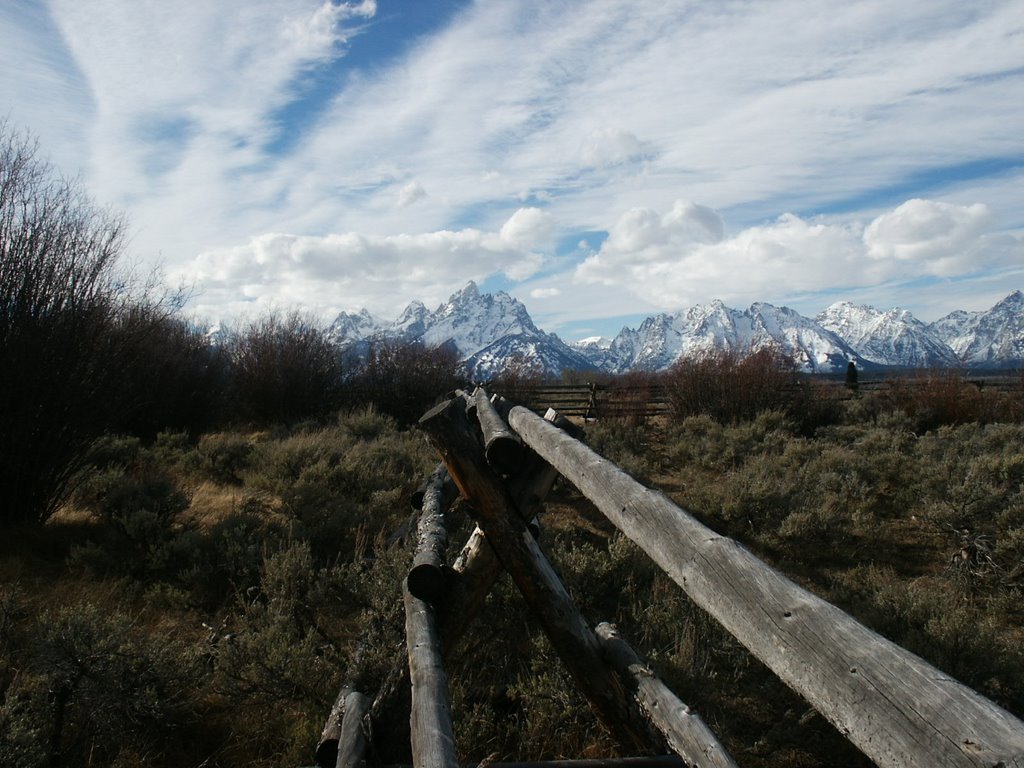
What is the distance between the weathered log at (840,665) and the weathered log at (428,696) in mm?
1089

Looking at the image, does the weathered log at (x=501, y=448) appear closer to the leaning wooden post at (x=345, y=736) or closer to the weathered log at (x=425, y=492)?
the leaning wooden post at (x=345, y=736)

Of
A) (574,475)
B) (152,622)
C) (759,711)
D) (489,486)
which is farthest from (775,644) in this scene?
(152,622)

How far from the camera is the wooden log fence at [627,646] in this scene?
3.34ft

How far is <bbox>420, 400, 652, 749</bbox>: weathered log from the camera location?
3.02m

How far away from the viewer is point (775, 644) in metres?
1.32

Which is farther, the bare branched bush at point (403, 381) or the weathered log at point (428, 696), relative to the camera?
the bare branched bush at point (403, 381)

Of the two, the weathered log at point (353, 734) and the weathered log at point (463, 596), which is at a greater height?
the weathered log at point (463, 596)

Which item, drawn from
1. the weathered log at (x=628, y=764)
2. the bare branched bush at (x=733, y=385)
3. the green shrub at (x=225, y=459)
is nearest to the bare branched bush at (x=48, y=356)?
the green shrub at (x=225, y=459)

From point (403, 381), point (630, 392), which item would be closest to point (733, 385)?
point (630, 392)

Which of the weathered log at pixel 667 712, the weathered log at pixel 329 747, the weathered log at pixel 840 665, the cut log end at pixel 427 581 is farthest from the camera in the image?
the cut log end at pixel 427 581

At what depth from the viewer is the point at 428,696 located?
8.46ft

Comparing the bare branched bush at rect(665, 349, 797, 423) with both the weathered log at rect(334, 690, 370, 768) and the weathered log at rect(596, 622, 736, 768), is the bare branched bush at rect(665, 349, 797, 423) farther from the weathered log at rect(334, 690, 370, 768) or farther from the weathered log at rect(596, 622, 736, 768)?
the weathered log at rect(334, 690, 370, 768)

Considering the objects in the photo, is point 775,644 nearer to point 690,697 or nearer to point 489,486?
point 489,486

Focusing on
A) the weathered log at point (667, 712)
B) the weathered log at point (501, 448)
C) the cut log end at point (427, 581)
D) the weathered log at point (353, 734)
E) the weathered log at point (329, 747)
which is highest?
the weathered log at point (501, 448)
